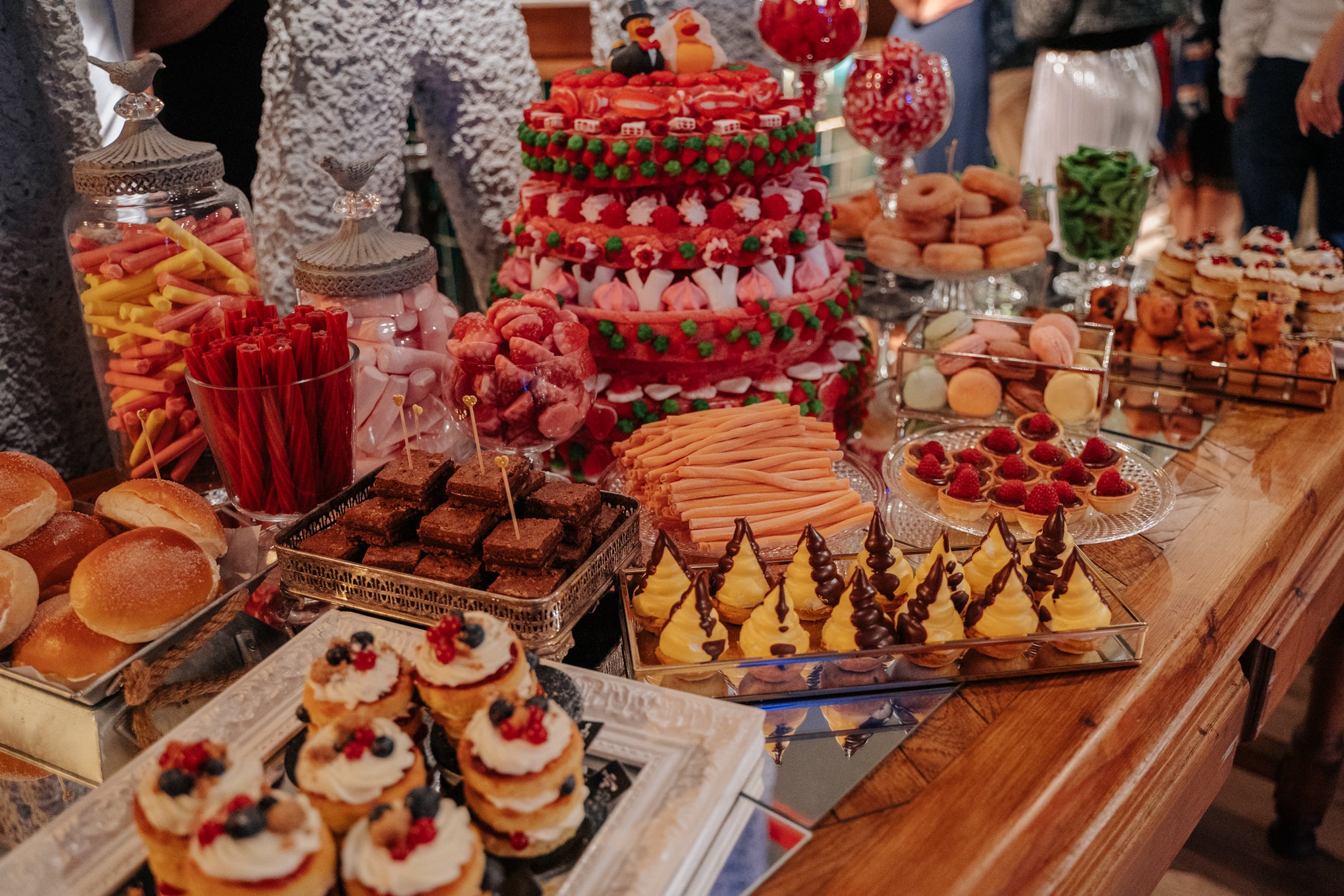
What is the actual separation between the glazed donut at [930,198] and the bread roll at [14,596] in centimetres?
172

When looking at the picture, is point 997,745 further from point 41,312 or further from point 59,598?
point 41,312

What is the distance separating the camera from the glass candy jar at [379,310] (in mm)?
1465

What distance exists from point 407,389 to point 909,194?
47.8 inches

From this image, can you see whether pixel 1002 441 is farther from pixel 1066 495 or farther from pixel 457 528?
pixel 457 528

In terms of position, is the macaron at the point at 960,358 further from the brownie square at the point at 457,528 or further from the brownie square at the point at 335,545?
the brownie square at the point at 335,545

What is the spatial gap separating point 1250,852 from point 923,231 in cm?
150

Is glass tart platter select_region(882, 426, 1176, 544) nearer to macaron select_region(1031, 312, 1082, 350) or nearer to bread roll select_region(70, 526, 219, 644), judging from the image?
macaron select_region(1031, 312, 1082, 350)

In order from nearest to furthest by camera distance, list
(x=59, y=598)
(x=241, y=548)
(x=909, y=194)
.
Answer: (x=59, y=598)
(x=241, y=548)
(x=909, y=194)

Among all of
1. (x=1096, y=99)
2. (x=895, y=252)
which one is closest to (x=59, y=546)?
(x=895, y=252)

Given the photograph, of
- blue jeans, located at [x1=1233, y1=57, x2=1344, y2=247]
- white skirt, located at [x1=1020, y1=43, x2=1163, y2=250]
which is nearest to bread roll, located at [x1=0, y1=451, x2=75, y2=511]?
white skirt, located at [x1=1020, y1=43, x2=1163, y2=250]

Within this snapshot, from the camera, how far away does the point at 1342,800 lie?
233 centimetres

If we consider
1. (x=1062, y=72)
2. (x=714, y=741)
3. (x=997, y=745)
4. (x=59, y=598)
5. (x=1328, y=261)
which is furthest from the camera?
(x=1062, y=72)

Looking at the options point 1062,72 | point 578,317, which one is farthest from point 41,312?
point 1062,72

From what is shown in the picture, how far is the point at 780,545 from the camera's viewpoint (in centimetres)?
140
